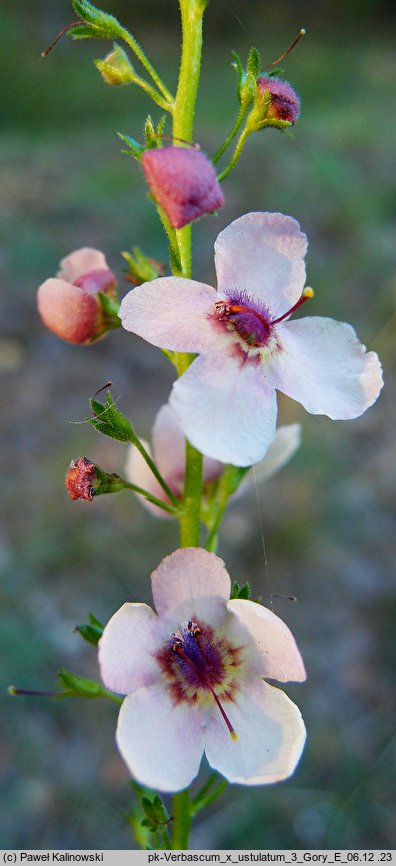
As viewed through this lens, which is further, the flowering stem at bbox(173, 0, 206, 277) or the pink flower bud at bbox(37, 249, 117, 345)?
the pink flower bud at bbox(37, 249, 117, 345)

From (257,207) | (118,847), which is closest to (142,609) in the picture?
(118,847)

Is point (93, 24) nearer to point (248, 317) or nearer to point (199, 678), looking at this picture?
point (248, 317)

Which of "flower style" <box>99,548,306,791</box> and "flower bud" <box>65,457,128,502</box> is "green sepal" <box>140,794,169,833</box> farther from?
"flower bud" <box>65,457,128,502</box>

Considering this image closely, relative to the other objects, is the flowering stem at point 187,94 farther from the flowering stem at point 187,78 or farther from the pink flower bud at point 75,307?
the pink flower bud at point 75,307

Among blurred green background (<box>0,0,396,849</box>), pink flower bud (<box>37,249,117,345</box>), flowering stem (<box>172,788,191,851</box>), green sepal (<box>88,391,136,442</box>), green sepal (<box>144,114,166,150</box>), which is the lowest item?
blurred green background (<box>0,0,396,849</box>)

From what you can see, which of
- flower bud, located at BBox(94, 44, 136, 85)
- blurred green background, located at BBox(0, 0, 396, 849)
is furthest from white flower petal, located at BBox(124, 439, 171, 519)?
blurred green background, located at BBox(0, 0, 396, 849)

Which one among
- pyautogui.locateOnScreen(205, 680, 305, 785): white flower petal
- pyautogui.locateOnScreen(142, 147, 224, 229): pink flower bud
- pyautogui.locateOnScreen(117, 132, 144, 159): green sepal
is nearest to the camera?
pyautogui.locateOnScreen(142, 147, 224, 229): pink flower bud

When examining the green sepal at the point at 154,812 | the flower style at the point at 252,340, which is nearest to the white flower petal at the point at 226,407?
the flower style at the point at 252,340
